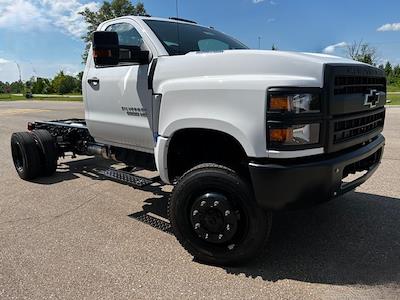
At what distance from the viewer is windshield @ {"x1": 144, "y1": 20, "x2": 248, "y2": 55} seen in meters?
4.01

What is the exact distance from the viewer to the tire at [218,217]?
122 inches

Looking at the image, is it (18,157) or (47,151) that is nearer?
(47,151)

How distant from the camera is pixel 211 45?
4.45m

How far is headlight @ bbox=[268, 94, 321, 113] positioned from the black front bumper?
38 centimetres

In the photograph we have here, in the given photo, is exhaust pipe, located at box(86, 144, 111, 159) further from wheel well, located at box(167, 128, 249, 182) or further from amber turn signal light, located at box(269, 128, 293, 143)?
amber turn signal light, located at box(269, 128, 293, 143)

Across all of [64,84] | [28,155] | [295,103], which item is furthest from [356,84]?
[64,84]

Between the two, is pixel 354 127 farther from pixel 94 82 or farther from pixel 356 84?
pixel 94 82

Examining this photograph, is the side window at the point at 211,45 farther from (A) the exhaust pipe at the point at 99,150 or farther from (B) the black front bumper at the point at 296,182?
(B) the black front bumper at the point at 296,182

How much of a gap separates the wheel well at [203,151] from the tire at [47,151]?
322 centimetres

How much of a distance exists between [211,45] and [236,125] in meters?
1.80

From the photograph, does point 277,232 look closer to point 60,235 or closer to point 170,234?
point 170,234

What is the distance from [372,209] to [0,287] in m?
3.82

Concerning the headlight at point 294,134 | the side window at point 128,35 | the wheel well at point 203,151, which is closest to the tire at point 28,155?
the side window at point 128,35

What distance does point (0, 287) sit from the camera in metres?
3.07
